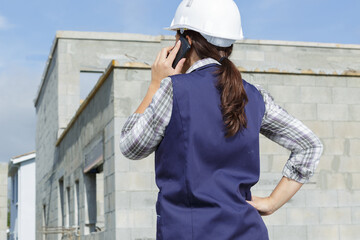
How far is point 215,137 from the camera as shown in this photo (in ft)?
6.91

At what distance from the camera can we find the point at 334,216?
9.99m

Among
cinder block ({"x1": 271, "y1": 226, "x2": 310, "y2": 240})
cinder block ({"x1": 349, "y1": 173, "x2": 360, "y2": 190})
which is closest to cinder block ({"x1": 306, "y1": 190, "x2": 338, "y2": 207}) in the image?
cinder block ({"x1": 349, "y1": 173, "x2": 360, "y2": 190})

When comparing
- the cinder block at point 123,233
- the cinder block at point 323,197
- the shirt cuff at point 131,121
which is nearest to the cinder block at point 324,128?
the cinder block at point 323,197

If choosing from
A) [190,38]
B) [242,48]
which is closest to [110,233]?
[190,38]

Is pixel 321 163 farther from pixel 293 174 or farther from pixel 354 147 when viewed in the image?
pixel 293 174

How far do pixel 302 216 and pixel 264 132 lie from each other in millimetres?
7692

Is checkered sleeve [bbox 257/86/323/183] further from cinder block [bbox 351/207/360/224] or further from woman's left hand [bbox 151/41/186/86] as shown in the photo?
cinder block [bbox 351/207/360/224]

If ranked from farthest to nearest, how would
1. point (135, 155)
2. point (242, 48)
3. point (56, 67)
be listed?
point (56, 67) → point (242, 48) → point (135, 155)

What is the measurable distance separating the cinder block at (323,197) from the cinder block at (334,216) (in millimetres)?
88

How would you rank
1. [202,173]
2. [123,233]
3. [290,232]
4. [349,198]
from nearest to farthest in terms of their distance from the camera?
[202,173] → [123,233] → [290,232] → [349,198]

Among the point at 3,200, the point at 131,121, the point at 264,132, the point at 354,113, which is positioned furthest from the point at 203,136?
the point at 3,200

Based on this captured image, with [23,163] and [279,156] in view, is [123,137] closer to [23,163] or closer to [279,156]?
[279,156]

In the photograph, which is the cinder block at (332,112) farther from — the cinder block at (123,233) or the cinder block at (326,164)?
the cinder block at (123,233)

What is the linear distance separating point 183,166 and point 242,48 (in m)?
16.7
